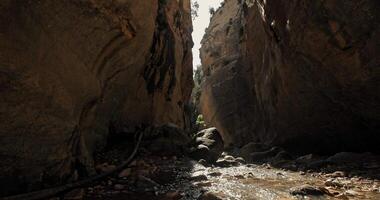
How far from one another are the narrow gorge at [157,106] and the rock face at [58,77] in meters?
0.02

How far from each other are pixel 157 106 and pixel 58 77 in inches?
362

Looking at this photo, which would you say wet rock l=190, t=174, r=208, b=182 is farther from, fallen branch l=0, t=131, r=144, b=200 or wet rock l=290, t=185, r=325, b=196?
wet rock l=290, t=185, r=325, b=196

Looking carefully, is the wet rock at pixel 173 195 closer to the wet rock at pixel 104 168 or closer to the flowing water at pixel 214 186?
the flowing water at pixel 214 186

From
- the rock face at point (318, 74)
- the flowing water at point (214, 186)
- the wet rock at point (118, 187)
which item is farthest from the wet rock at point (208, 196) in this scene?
the rock face at point (318, 74)

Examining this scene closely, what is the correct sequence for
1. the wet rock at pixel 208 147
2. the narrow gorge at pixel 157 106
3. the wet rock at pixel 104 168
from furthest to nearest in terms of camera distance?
the wet rock at pixel 208 147, the wet rock at pixel 104 168, the narrow gorge at pixel 157 106

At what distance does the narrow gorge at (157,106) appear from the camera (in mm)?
5188

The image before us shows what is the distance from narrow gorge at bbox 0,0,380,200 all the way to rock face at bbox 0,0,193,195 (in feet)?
0.07

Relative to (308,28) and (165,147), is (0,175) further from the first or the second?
(308,28)

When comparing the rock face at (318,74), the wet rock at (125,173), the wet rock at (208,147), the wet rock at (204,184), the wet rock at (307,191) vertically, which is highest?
the rock face at (318,74)

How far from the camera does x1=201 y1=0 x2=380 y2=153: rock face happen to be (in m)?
10.0

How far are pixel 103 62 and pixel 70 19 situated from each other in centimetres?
201

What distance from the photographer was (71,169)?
20.2 feet

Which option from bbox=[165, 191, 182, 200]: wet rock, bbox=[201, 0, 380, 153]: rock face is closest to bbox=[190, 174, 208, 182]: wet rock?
bbox=[165, 191, 182, 200]: wet rock

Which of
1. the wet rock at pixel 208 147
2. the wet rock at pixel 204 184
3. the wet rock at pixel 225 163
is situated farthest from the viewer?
the wet rock at pixel 208 147
